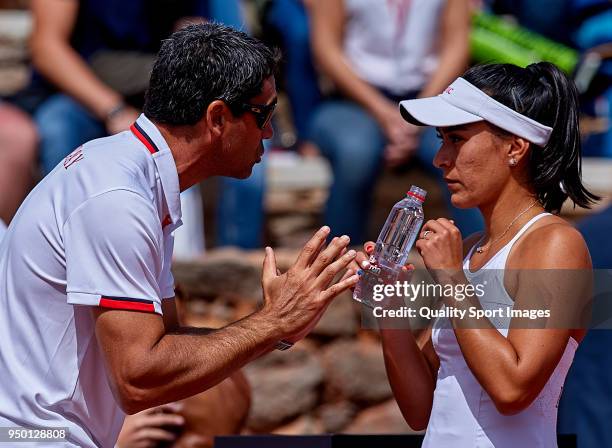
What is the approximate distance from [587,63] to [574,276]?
2962mm

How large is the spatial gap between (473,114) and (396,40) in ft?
8.36

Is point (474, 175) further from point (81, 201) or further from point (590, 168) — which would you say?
point (590, 168)

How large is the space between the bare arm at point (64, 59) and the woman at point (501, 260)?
97.4 inches

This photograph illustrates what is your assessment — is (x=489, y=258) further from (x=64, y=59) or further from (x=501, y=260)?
(x=64, y=59)

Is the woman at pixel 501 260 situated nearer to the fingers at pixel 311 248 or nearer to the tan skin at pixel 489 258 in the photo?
the tan skin at pixel 489 258

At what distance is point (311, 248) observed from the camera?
106 inches

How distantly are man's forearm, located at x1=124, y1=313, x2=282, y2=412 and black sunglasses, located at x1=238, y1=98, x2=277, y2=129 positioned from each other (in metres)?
0.51

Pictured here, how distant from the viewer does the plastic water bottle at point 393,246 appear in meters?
2.85

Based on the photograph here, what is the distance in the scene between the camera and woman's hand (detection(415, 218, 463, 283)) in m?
2.67

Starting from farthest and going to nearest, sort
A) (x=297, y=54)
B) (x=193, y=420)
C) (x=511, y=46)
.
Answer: (x=297, y=54) < (x=511, y=46) < (x=193, y=420)

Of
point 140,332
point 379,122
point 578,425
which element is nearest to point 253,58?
point 140,332

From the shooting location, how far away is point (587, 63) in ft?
17.5

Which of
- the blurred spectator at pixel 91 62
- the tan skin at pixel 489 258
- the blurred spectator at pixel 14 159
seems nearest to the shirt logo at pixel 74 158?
the tan skin at pixel 489 258

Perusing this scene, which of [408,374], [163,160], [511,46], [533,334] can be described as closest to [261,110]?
[163,160]
